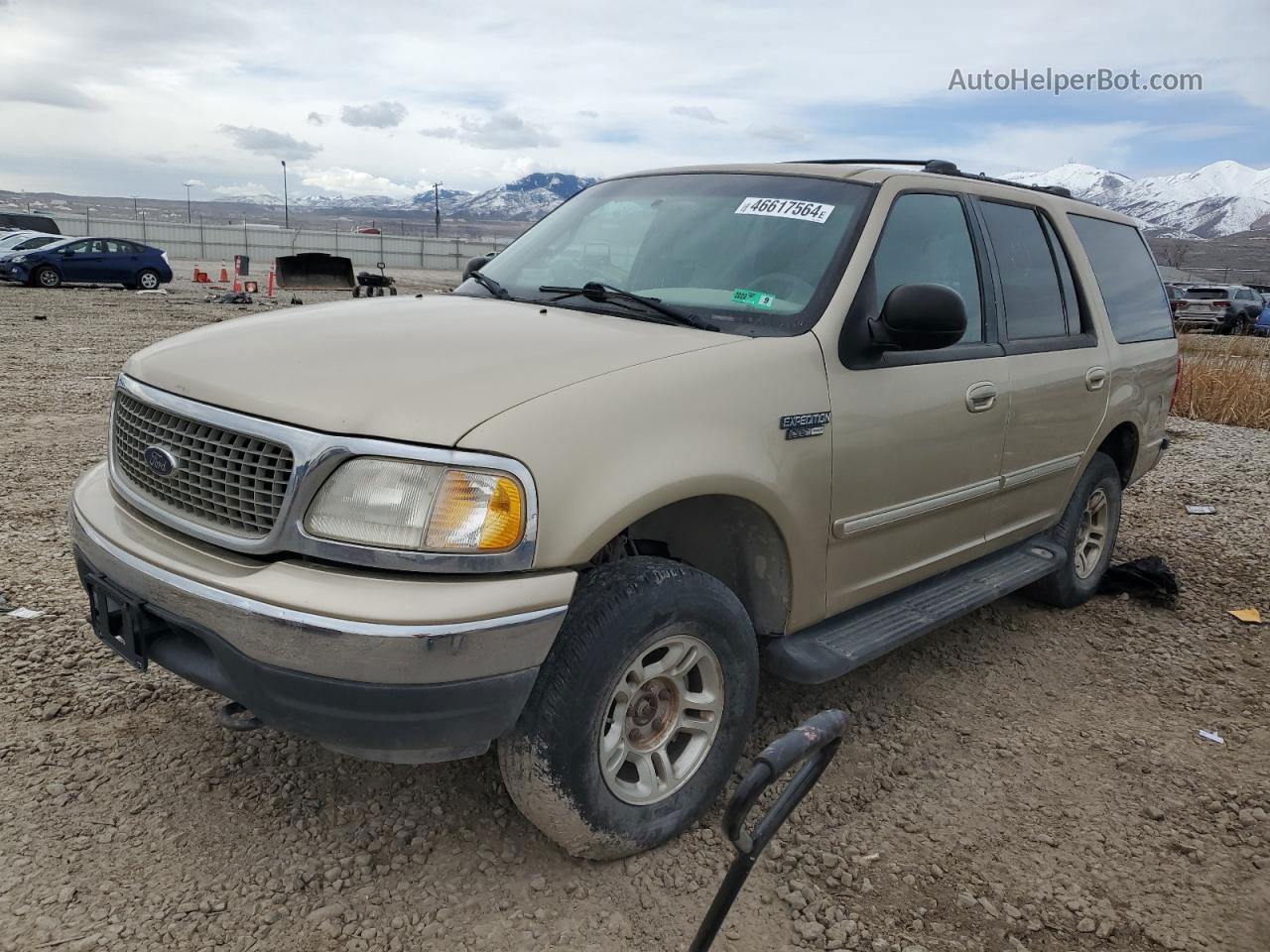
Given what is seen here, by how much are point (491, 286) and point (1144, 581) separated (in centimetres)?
377

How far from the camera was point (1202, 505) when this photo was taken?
703 cm

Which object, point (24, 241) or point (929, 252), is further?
point (24, 241)

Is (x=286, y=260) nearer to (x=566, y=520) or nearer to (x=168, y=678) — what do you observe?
(x=168, y=678)

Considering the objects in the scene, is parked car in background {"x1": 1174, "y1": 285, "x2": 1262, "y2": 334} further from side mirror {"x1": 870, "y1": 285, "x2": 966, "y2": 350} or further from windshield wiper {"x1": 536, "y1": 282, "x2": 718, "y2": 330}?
windshield wiper {"x1": 536, "y1": 282, "x2": 718, "y2": 330}

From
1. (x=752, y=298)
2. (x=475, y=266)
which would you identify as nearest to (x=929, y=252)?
(x=752, y=298)

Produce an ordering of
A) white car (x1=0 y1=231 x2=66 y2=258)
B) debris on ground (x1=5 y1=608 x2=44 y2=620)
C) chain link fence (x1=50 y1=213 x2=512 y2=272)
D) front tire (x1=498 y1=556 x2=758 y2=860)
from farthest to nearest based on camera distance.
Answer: chain link fence (x1=50 y1=213 x2=512 y2=272)
white car (x1=0 y1=231 x2=66 y2=258)
debris on ground (x1=5 y1=608 x2=44 y2=620)
front tire (x1=498 y1=556 x2=758 y2=860)

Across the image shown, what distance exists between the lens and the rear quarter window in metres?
4.57

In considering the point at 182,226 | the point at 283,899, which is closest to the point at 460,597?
the point at 283,899

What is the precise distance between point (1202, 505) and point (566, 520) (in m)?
6.42

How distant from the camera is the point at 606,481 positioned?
2.29 metres

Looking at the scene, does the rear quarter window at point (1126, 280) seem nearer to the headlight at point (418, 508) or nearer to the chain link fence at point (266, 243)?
the headlight at point (418, 508)

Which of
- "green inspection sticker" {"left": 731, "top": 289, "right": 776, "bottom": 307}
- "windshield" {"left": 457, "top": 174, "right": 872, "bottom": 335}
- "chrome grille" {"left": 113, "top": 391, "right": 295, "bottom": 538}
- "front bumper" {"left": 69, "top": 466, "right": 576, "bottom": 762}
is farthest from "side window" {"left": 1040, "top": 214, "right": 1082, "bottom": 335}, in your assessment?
"chrome grille" {"left": 113, "top": 391, "right": 295, "bottom": 538}

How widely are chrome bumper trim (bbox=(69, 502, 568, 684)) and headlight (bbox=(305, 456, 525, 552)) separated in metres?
0.18

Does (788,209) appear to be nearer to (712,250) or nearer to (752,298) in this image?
(712,250)
